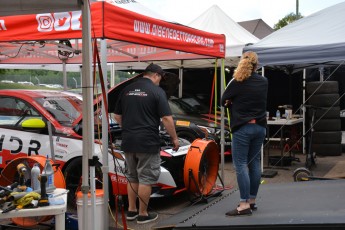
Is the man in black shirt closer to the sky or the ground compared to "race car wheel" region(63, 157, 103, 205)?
closer to the sky

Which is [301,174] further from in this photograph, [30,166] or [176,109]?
[30,166]

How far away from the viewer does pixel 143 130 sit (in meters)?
5.14

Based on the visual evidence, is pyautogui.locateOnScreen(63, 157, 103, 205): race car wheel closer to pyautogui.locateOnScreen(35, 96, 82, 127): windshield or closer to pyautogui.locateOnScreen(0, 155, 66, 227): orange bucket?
pyautogui.locateOnScreen(35, 96, 82, 127): windshield

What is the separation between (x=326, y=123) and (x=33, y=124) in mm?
5641

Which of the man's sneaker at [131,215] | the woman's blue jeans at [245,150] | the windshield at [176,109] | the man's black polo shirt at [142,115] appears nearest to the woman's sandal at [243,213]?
the woman's blue jeans at [245,150]

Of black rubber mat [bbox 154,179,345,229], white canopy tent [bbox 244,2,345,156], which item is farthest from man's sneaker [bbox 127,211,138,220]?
white canopy tent [bbox 244,2,345,156]

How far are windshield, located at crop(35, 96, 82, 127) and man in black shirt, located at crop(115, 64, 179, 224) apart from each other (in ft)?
3.86

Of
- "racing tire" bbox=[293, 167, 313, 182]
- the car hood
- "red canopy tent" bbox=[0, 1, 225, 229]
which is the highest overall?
"red canopy tent" bbox=[0, 1, 225, 229]

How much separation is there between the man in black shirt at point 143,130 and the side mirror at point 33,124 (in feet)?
4.08

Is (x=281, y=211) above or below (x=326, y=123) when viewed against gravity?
below

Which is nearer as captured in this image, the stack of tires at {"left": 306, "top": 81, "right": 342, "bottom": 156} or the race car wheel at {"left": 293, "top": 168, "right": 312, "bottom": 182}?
the race car wheel at {"left": 293, "top": 168, "right": 312, "bottom": 182}

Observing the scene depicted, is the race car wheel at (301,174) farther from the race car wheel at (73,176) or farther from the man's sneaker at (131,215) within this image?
the race car wheel at (73,176)

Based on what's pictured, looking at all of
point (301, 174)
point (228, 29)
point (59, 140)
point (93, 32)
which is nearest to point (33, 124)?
point (59, 140)

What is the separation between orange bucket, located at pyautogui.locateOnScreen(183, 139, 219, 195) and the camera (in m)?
5.76
